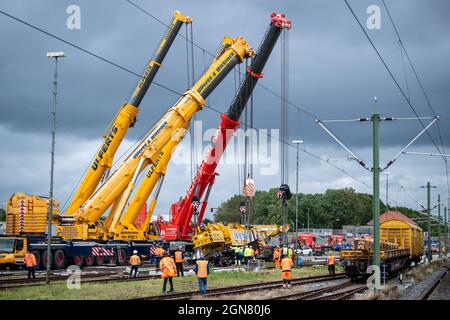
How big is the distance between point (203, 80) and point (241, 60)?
2.80m

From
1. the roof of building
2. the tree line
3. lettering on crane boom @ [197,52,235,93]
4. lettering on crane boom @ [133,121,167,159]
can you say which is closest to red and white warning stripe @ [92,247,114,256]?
lettering on crane boom @ [133,121,167,159]

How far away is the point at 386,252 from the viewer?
33188 millimetres

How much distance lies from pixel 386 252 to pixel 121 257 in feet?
54.0

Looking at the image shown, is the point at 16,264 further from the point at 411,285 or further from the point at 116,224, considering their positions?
the point at 411,285

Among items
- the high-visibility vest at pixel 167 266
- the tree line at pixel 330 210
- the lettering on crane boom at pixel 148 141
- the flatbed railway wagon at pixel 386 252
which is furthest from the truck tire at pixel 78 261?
the tree line at pixel 330 210

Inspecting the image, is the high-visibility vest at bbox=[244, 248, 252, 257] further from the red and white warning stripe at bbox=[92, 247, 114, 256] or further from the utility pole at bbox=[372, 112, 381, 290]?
the utility pole at bbox=[372, 112, 381, 290]

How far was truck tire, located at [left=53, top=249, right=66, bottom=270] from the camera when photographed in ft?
120

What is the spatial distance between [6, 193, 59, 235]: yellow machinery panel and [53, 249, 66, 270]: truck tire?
1401mm

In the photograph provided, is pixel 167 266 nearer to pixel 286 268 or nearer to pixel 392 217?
pixel 286 268

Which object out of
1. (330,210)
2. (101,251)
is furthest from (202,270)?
(330,210)

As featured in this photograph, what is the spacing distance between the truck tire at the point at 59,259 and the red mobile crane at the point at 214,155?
9700 mm

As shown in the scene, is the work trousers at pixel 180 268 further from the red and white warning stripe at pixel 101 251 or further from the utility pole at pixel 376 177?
the utility pole at pixel 376 177
